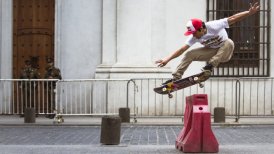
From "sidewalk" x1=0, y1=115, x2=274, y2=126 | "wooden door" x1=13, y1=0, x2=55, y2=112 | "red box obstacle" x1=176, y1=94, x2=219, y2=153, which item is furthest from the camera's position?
"wooden door" x1=13, y1=0, x2=55, y2=112

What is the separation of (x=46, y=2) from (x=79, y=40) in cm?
174

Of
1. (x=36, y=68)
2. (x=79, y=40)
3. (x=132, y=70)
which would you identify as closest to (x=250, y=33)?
(x=132, y=70)

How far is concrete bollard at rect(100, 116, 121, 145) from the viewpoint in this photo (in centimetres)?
1280

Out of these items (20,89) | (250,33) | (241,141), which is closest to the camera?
(241,141)

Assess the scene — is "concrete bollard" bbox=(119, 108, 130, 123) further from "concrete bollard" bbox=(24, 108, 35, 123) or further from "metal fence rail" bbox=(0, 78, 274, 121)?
"concrete bollard" bbox=(24, 108, 35, 123)

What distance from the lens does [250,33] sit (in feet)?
73.8

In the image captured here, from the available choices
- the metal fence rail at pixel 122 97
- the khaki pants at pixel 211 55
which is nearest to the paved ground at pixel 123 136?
the metal fence rail at pixel 122 97

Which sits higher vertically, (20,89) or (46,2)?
(46,2)

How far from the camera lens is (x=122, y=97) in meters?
20.8

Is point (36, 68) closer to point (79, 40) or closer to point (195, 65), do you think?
point (79, 40)

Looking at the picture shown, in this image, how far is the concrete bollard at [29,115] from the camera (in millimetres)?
18984

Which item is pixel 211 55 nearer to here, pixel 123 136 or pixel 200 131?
pixel 200 131

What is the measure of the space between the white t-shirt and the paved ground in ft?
5.87

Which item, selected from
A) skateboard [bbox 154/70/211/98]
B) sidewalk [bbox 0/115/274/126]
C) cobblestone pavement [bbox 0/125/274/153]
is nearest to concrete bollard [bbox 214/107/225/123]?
sidewalk [bbox 0/115/274/126]
